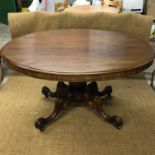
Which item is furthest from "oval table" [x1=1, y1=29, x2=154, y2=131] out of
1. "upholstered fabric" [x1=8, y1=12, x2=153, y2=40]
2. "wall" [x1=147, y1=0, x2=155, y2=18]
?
"wall" [x1=147, y1=0, x2=155, y2=18]

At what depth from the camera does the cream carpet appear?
5.02 ft

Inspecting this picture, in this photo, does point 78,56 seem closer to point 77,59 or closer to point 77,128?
point 77,59

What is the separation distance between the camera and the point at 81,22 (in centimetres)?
221

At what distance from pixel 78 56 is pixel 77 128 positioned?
636 mm

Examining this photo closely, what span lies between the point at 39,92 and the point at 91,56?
1.03m

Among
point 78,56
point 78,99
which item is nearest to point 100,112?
point 78,99

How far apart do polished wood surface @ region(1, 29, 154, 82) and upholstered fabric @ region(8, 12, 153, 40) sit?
1.64 ft

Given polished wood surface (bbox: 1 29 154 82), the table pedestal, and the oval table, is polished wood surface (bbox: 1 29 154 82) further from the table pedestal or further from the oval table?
the table pedestal

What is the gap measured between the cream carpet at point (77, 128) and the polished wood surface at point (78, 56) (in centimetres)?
60

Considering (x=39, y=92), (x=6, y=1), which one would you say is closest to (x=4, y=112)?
(x=39, y=92)

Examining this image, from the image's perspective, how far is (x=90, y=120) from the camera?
5.94 feet

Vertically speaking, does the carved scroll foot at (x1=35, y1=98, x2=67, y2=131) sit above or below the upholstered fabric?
below

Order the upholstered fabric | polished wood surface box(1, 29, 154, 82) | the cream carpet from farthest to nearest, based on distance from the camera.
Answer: the upholstered fabric → the cream carpet → polished wood surface box(1, 29, 154, 82)

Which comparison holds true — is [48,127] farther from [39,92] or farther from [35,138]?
[39,92]
